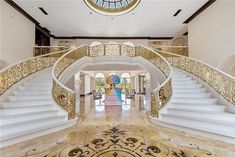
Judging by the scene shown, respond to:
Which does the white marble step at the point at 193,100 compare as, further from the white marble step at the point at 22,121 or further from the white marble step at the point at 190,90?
the white marble step at the point at 22,121

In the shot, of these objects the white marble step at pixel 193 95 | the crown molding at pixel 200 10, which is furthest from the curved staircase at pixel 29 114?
the crown molding at pixel 200 10

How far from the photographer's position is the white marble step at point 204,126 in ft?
10.3

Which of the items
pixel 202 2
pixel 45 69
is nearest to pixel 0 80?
pixel 45 69

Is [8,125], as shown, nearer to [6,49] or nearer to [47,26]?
[6,49]

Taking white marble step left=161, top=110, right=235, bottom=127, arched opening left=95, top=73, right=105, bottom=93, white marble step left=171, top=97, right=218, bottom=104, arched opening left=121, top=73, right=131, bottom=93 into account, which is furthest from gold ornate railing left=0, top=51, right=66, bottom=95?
arched opening left=121, top=73, right=131, bottom=93

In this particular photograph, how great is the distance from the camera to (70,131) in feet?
12.6

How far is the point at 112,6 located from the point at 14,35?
5570 millimetres

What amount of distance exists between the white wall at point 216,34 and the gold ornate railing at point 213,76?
1.29 m

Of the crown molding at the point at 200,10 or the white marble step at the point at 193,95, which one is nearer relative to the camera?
the white marble step at the point at 193,95

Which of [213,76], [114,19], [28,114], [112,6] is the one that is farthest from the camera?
[114,19]

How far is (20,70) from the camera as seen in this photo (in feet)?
17.6

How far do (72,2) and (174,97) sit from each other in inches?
250

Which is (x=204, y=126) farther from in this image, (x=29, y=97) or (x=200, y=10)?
(x=200, y=10)

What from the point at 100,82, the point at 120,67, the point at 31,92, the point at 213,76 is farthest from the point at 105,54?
the point at 100,82
